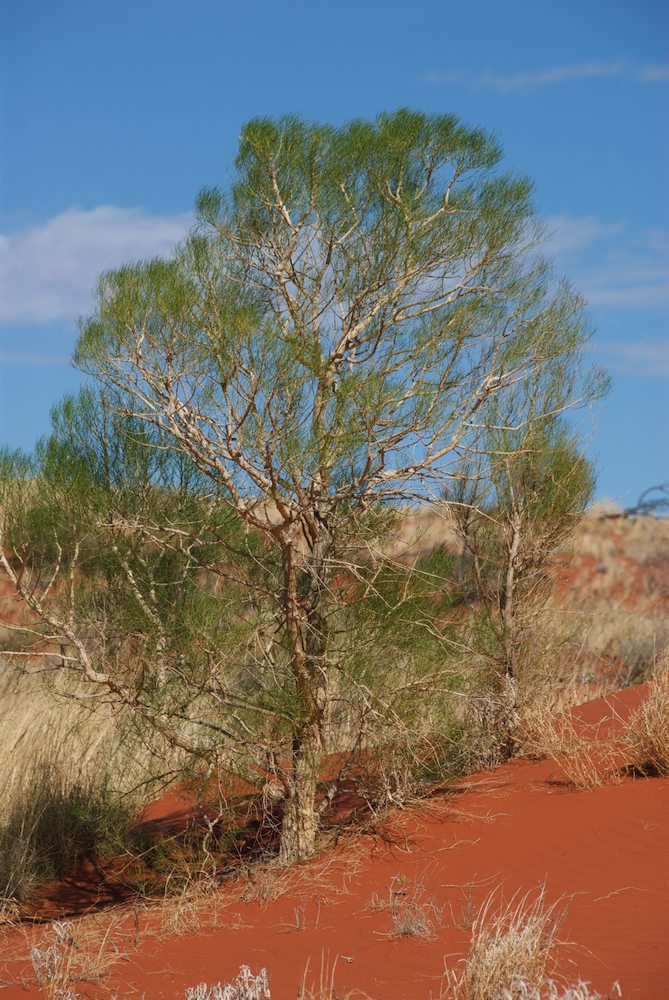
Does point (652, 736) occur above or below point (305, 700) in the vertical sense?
below

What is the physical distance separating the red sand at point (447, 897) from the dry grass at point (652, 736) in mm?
212

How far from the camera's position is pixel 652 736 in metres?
8.35

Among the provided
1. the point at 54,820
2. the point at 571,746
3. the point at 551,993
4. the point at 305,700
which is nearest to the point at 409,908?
the point at 305,700

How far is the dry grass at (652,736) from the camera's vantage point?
8.35 meters

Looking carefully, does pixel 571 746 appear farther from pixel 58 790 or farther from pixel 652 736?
pixel 58 790

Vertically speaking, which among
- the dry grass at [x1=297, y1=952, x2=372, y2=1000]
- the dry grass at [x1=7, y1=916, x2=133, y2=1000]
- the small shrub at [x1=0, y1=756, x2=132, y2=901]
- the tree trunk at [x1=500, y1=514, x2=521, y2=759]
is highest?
the tree trunk at [x1=500, y1=514, x2=521, y2=759]

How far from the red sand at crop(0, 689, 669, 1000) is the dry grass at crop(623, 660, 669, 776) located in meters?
0.21

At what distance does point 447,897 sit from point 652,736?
7.64 ft

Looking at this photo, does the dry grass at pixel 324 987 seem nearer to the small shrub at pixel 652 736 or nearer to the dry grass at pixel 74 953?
the dry grass at pixel 74 953

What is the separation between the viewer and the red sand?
19.0 ft

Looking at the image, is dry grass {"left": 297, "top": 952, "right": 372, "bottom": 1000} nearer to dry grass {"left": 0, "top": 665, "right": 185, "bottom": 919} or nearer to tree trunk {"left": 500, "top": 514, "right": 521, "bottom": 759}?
dry grass {"left": 0, "top": 665, "right": 185, "bottom": 919}

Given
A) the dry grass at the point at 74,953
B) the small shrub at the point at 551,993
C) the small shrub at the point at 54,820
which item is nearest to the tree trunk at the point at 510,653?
the small shrub at the point at 54,820

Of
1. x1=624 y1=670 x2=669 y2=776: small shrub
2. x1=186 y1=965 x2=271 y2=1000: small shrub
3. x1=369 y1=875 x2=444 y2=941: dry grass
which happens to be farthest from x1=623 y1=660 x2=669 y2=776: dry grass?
x1=186 y1=965 x2=271 y2=1000: small shrub

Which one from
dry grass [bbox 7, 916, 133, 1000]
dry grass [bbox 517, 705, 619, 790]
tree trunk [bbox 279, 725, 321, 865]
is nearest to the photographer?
dry grass [bbox 7, 916, 133, 1000]
